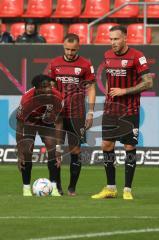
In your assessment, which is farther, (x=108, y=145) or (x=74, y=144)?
(x=74, y=144)

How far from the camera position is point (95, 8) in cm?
2439

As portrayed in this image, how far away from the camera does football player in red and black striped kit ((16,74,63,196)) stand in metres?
13.5

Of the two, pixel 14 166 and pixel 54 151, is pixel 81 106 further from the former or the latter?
pixel 14 166

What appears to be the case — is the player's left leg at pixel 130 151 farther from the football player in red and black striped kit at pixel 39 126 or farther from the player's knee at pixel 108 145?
the football player in red and black striped kit at pixel 39 126

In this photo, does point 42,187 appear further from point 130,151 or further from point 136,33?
point 136,33

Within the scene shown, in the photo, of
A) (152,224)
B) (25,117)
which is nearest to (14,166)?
(25,117)

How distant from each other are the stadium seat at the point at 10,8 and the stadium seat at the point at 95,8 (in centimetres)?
158

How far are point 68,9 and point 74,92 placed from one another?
35.9 ft

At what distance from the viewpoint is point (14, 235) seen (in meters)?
9.34

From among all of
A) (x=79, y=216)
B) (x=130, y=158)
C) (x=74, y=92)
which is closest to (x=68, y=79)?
(x=74, y=92)

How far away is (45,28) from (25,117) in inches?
416

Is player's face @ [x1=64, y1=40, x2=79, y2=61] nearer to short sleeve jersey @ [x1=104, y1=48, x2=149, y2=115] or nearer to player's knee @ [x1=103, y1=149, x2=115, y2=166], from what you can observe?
short sleeve jersey @ [x1=104, y1=48, x2=149, y2=115]

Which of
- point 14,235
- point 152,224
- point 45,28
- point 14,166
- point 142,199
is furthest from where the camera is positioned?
point 45,28

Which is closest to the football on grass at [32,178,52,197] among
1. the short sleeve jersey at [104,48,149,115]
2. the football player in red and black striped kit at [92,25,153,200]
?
the football player in red and black striped kit at [92,25,153,200]
